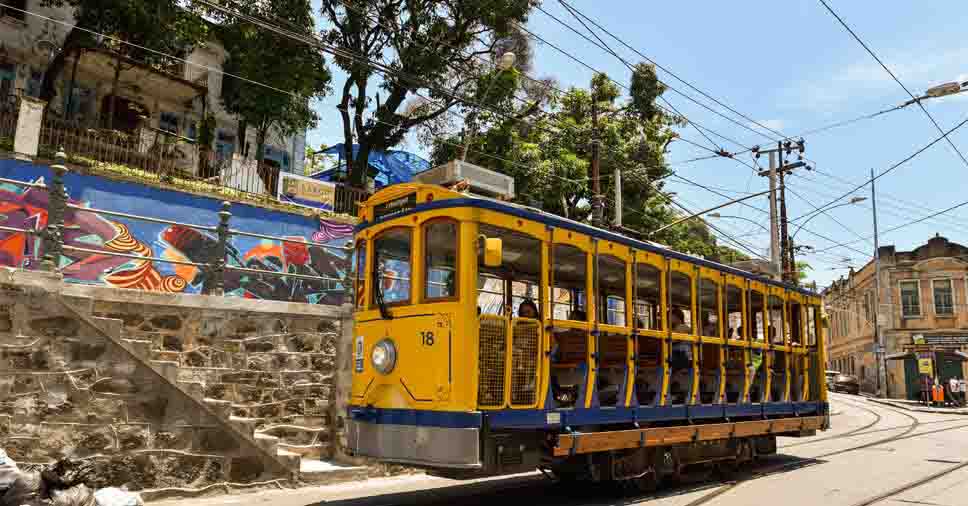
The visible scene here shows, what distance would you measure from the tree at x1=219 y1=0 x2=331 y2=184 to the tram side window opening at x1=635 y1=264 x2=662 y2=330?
15066 millimetres

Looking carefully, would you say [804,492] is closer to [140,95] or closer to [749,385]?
[749,385]

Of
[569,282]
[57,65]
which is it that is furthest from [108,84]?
[569,282]

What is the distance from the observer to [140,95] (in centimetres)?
2281

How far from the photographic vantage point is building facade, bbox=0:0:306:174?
19797mm

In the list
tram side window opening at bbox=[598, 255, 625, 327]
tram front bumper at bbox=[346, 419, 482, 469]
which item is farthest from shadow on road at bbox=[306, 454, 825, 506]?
tram side window opening at bbox=[598, 255, 625, 327]

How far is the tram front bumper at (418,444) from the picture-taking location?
659 cm

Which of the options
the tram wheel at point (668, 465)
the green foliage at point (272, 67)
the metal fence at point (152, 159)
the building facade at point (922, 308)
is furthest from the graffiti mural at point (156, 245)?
the building facade at point (922, 308)

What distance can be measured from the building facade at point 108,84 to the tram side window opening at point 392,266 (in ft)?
40.2

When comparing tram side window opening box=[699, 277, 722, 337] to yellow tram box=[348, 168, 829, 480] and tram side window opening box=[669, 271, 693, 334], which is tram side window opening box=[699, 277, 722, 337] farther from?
tram side window opening box=[669, 271, 693, 334]

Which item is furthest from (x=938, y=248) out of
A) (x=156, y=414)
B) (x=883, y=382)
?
(x=156, y=414)

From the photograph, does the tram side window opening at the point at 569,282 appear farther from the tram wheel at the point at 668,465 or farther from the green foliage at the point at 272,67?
the green foliage at the point at 272,67

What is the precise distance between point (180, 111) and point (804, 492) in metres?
22.4

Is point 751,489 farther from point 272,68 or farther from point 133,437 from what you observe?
point 272,68

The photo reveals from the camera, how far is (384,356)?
7.39 m
